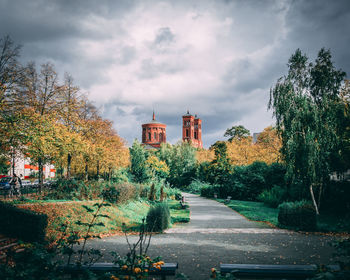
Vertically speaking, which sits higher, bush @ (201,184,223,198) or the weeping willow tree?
the weeping willow tree

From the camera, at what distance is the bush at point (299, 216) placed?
9.82m

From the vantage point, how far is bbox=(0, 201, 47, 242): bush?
7.32 meters

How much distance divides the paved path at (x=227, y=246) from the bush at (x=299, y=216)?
2.28 ft

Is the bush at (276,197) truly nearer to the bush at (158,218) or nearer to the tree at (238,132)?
the bush at (158,218)

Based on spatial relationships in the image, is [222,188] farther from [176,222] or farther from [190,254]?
[190,254]

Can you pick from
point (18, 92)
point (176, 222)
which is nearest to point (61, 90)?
point (18, 92)

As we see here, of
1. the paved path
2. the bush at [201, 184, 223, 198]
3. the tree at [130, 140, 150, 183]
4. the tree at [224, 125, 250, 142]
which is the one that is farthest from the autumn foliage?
the tree at [224, 125, 250, 142]

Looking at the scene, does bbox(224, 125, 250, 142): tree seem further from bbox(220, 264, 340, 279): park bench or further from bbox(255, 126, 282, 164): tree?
bbox(220, 264, 340, 279): park bench

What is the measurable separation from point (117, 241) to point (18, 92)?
10713 millimetres

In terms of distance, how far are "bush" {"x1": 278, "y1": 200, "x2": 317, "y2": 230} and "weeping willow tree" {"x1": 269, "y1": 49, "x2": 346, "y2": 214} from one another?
2.08 meters

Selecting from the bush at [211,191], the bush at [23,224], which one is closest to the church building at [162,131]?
the bush at [211,191]

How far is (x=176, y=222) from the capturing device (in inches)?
486

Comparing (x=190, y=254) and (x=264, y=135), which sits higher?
(x=264, y=135)

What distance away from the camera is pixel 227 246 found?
760 cm
